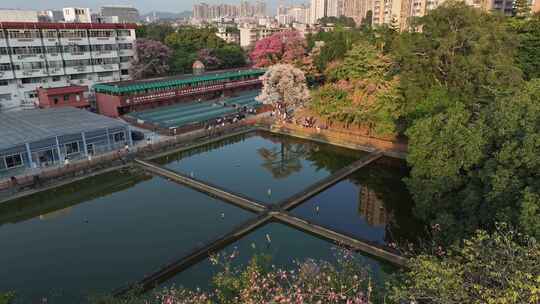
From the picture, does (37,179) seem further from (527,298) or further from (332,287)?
(527,298)

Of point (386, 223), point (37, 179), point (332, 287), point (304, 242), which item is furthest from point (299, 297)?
point (37, 179)

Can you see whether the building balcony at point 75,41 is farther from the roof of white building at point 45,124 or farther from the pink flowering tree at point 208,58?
the pink flowering tree at point 208,58

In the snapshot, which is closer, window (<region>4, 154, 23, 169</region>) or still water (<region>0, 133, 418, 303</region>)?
still water (<region>0, 133, 418, 303</region>)

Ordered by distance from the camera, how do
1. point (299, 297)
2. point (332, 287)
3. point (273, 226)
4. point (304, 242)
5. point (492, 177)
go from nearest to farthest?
point (299, 297) → point (332, 287) → point (492, 177) → point (304, 242) → point (273, 226)

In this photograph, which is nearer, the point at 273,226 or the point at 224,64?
the point at 273,226

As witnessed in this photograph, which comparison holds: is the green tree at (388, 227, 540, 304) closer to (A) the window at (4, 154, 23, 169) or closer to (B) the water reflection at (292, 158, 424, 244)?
(B) the water reflection at (292, 158, 424, 244)

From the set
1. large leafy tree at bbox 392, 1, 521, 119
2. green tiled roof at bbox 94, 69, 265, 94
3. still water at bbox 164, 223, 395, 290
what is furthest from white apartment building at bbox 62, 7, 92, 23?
still water at bbox 164, 223, 395, 290

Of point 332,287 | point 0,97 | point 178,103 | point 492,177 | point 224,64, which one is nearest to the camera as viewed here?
point 332,287
